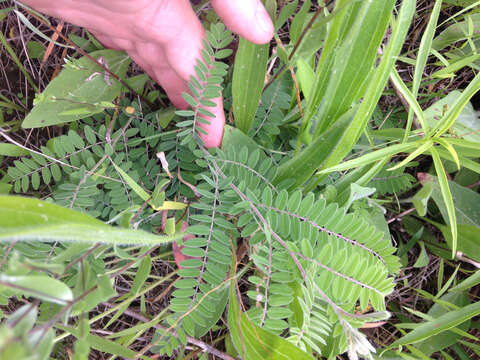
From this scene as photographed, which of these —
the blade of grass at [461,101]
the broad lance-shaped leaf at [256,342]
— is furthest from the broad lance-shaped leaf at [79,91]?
the blade of grass at [461,101]

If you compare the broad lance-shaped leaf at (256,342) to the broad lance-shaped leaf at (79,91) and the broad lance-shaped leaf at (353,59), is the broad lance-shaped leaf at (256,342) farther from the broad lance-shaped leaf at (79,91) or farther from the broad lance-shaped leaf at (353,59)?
the broad lance-shaped leaf at (79,91)

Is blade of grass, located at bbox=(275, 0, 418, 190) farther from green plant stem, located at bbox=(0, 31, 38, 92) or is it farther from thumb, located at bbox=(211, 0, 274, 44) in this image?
green plant stem, located at bbox=(0, 31, 38, 92)

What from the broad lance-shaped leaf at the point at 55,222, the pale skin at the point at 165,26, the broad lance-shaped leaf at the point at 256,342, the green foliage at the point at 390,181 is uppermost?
the pale skin at the point at 165,26

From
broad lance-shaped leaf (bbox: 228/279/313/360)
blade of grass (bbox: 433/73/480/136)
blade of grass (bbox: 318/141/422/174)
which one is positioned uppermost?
blade of grass (bbox: 433/73/480/136)

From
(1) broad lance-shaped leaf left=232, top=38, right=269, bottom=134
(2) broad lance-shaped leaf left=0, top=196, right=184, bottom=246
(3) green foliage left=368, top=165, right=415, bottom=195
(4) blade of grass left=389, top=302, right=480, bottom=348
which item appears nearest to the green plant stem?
(1) broad lance-shaped leaf left=232, top=38, right=269, bottom=134

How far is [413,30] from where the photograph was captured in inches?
53.0

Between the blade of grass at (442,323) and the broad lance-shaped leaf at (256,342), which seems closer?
the broad lance-shaped leaf at (256,342)

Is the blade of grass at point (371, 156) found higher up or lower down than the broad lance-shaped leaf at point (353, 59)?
lower down

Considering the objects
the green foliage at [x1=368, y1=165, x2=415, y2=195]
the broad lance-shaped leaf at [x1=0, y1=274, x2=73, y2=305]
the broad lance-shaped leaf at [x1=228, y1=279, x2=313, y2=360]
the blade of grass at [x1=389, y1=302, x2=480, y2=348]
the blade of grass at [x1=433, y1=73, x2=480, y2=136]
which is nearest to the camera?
the broad lance-shaped leaf at [x1=0, y1=274, x2=73, y2=305]

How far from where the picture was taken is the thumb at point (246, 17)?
827 mm

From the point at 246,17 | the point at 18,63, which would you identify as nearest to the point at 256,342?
the point at 246,17

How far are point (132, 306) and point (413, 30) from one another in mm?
1506

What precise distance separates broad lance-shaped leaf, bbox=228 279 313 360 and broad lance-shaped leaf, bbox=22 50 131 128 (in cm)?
69

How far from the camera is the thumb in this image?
0.83 meters
